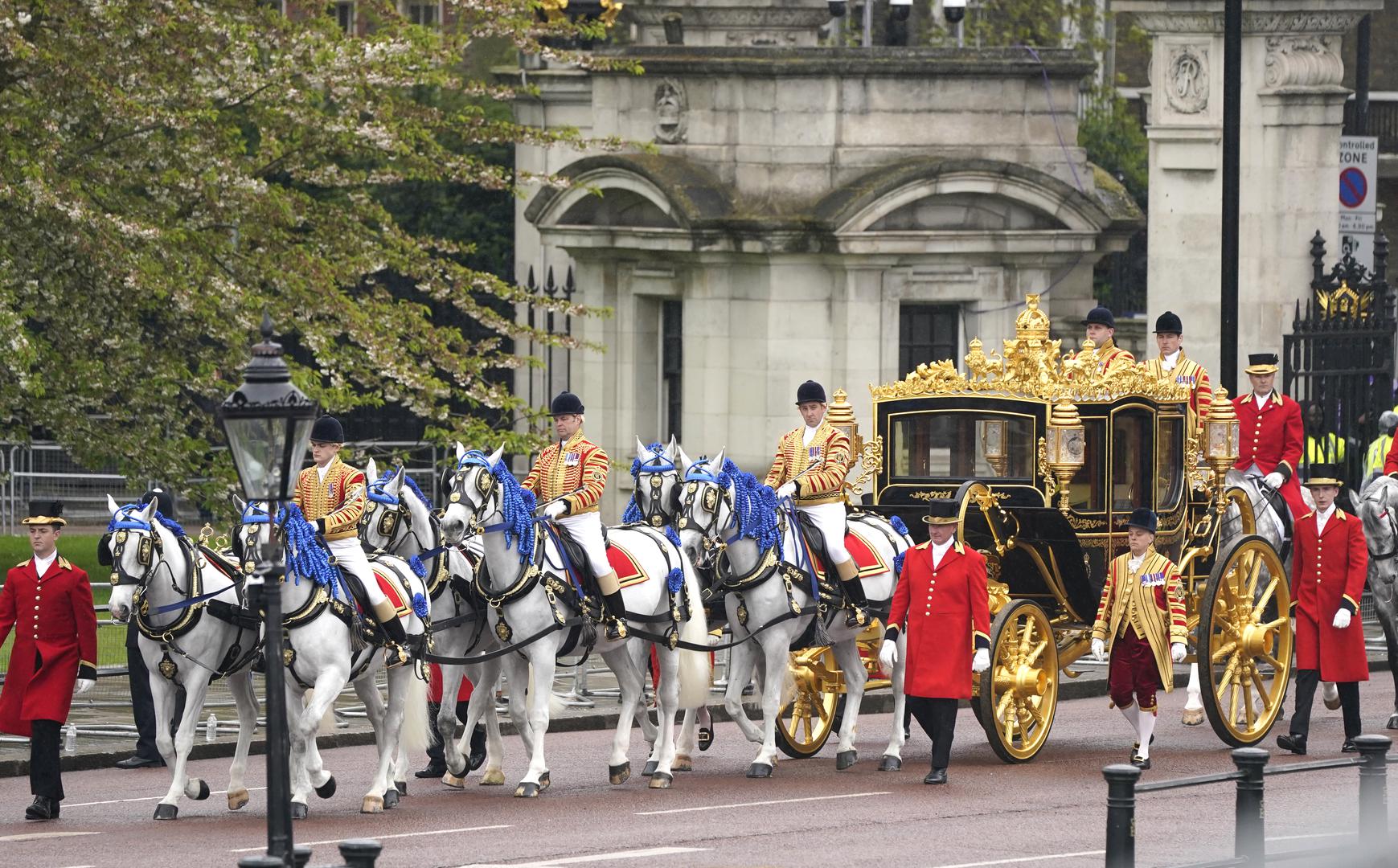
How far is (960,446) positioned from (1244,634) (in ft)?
7.32

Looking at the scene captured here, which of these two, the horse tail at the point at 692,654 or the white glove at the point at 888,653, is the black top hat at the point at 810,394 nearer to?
the horse tail at the point at 692,654

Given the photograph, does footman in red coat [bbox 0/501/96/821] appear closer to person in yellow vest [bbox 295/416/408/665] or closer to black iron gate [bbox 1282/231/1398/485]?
person in yellow vest [bbox 295/416/408/665]

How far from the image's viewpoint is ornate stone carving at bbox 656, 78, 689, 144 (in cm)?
3058

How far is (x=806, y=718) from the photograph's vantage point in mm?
18719

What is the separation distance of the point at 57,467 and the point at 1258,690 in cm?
2033

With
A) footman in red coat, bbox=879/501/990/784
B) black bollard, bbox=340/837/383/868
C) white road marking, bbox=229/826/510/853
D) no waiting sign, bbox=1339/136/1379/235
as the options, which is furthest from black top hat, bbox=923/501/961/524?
no waiting sign, bbox=1339/136/1379/235

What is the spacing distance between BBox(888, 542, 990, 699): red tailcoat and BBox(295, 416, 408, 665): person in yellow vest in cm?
304

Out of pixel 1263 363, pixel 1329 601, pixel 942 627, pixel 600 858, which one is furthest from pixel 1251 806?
pixel 1263 363

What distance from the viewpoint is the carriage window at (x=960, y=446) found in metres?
18.2

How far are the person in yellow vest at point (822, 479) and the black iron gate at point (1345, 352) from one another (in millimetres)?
7597

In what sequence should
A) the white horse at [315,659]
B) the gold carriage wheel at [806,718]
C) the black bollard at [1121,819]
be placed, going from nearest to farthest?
the black bollard at [1121,819]
the white horse at [315,659]
the gold carriage wheel at [806,718]

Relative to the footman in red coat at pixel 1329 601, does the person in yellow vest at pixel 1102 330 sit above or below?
above

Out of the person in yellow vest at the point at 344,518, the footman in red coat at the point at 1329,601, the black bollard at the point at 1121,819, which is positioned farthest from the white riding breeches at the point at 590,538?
the black bollard at the point at 1121,819

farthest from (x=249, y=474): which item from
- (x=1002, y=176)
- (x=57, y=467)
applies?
(x=57, y=467)
